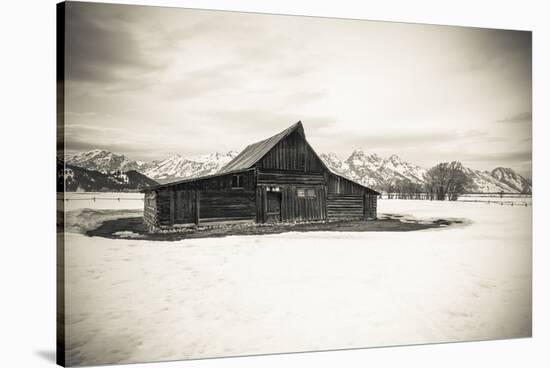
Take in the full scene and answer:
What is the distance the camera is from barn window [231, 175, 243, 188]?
22.2ft

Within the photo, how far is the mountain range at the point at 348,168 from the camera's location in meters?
5.59

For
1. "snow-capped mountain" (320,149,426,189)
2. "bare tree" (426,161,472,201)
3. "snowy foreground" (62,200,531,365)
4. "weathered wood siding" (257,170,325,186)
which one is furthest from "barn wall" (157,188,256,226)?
"bare tree" (426,161,472,201)

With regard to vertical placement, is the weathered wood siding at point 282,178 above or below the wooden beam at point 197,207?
above

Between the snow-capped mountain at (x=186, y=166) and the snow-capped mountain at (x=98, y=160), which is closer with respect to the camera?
the snow-capped mountain at (x=98, y=160)

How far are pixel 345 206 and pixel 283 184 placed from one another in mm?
1075

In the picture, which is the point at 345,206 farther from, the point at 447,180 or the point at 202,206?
the point at 202,206

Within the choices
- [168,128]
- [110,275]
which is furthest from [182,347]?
[168,128]

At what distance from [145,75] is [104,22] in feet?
2.52

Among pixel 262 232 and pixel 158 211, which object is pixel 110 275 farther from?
pixel 262 232

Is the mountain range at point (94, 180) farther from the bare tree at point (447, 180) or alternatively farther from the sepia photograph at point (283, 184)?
the bare tree at point (447, 180)

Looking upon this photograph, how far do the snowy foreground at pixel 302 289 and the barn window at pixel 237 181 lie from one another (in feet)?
3.05

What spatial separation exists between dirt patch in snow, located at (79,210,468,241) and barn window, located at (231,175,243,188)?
26.1 inches

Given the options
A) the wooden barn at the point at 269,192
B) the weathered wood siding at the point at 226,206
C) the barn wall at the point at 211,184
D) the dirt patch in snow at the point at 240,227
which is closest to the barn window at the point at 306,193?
the wooden barn at the point at 269,192

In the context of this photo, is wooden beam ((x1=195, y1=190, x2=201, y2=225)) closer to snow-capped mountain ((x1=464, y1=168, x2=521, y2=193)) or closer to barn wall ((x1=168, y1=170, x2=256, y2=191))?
barn wall ((x1=168, y1=170, x2=256, y2=191))
